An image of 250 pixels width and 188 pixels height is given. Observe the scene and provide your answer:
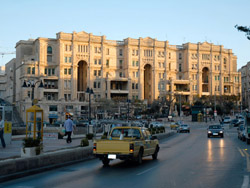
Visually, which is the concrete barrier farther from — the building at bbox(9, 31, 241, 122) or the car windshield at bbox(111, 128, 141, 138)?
the building at bbox(9, 31, 241, 122)

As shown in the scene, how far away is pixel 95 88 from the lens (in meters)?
101

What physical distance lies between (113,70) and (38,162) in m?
92.3

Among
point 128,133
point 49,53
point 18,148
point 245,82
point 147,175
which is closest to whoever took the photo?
point 147,175

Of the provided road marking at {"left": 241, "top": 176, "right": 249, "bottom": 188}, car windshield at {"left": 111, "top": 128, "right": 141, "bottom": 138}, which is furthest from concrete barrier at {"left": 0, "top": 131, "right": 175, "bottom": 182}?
road marking at {"left": 241, "top": 176, "right": 249, "bottom": 188}

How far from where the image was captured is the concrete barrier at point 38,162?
12.6m

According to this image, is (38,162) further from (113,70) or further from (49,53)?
(113,70)

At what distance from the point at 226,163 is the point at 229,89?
112949 mm

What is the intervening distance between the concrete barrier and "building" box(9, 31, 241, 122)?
7184cm

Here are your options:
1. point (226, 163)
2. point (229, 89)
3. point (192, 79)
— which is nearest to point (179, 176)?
point (226, 163)

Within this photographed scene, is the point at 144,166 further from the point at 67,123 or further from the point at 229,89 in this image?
the point at 229,89

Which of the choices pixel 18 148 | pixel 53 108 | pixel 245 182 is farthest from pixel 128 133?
pixel 53 108

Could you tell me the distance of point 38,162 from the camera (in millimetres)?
14664

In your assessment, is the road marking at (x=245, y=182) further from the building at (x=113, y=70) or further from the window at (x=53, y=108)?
the window at (x=53, y=108)

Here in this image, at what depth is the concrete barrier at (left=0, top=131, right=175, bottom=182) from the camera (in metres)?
12.6
